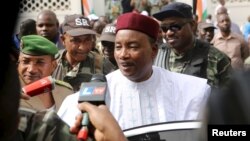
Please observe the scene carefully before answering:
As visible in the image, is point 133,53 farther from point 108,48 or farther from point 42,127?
point 108,48

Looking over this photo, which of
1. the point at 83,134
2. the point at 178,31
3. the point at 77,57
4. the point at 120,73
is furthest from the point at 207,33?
the point at 83,134

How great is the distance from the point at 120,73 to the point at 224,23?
6159 millimetres

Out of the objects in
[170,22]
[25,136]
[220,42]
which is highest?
[25,136]

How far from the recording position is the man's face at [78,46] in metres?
5.66

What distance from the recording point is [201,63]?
4988mm

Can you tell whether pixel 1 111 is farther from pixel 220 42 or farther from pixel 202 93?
pixel 220 42

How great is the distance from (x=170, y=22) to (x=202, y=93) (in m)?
1.69

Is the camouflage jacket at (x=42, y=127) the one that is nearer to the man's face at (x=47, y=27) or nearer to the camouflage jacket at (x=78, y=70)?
the camouflage jacket at (x=78, y=70)

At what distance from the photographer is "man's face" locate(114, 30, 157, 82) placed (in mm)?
3711

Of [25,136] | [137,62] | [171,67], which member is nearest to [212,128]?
[25,136]

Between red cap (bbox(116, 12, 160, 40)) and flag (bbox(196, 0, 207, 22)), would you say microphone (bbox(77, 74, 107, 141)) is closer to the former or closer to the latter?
red cap (bbox(116, 12, 160, 40))

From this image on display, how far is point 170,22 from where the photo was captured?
5215 mm

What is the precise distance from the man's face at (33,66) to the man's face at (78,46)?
122 cm

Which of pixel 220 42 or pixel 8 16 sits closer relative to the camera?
pixel 8 16
